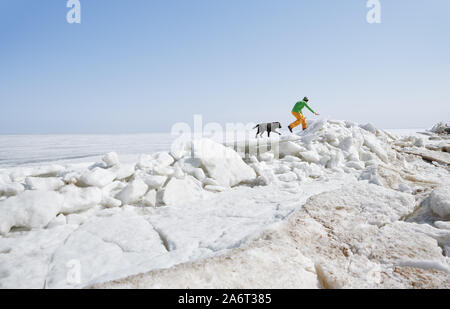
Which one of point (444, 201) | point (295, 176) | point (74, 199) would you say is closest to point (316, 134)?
point (295, 176)

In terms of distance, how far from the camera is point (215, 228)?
1.80 meters

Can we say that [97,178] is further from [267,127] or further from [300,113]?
[300,113]

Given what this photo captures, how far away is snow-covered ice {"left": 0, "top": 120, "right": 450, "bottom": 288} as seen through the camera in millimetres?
1047

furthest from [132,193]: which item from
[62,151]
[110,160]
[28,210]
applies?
[62,151]

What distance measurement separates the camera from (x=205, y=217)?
6.75 feet

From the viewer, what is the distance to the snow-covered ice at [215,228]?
3.43 feet

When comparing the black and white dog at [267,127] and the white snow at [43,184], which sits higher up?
the black and white dog at [267,127]

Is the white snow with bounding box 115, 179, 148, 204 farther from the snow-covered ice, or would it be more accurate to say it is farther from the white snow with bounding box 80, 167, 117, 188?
the white snow with bounding box 80, 167, 117, 188

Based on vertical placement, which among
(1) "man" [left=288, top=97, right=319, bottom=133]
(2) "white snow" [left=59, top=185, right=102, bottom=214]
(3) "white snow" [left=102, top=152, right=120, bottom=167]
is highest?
(1) "man" [left=288, top=97, right=319, bottom=133]

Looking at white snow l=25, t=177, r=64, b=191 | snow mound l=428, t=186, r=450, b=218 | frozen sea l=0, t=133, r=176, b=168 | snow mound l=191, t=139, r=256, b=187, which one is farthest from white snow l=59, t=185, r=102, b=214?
snow mound l=428, t=186, r=450, b=218

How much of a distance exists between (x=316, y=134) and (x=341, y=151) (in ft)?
2.42

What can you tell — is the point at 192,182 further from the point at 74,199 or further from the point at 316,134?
the point at 316,134

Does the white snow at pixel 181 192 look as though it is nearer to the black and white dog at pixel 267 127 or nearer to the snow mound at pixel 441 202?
the snow mound at pixel 441 202


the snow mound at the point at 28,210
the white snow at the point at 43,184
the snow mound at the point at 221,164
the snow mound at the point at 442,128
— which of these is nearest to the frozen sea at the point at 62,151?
the snow mound at the point at 221,164
